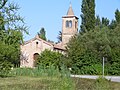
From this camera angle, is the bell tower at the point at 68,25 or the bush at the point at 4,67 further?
the bell tower at the point at 68,25

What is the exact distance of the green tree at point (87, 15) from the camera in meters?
60.7

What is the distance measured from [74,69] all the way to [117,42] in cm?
770

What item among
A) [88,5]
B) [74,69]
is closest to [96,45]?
[74,69]

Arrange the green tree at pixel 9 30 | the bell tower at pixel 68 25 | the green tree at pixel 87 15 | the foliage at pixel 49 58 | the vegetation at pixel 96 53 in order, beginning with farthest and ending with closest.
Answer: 1. the bell tower at pixel 68 25
2. the green tree at pixel 87 15
3. the foliage at pixel 49 58
4. the vegetation at pixel 96 53
5. the green tree at pixel 9 30

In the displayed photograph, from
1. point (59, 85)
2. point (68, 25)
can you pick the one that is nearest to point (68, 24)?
point (68, 25)

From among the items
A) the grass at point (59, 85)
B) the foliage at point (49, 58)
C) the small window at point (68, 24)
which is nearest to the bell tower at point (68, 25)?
the small window at point (68, 24)

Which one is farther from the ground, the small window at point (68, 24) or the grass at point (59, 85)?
the small window at point (68, 24)

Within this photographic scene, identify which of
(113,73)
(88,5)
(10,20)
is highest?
(88,5)

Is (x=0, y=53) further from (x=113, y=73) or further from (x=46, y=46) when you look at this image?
(x=46, y=46)

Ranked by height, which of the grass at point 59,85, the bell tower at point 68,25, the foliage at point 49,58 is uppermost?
the bell tower at point 68,25

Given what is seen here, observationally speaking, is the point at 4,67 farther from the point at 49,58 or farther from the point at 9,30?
the point at 49,58

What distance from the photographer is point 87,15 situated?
202ft

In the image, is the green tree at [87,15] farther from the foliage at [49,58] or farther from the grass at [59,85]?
the grass at [59,85]

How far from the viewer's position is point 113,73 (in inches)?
1869
